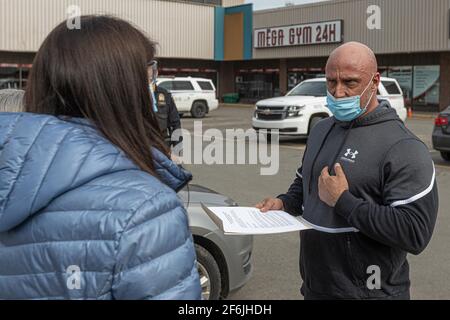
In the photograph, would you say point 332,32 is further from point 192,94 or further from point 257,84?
point 192,94

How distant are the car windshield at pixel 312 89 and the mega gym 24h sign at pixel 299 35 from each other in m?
16.1

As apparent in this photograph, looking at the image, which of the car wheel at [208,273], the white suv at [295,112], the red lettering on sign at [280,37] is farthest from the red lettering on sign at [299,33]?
the car wheel at [208,273]

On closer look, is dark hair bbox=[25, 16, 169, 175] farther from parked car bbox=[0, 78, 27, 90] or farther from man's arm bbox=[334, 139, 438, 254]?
parked car bbox=[0, 78, 27, 90]

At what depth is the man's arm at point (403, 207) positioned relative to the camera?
2201 mm

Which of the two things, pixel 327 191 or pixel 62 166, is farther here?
pixel 327 191

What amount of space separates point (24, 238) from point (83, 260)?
17cm

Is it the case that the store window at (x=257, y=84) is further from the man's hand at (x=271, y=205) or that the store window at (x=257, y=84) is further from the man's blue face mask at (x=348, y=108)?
the man's blue face mask at (x=348, y=108)

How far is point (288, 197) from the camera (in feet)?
9.57

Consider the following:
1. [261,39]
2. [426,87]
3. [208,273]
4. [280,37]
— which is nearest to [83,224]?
[208,273]

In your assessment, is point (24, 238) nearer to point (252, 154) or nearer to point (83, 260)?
point (83, 260)

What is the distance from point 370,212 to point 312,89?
49.0 feet

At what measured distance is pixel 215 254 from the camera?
166 inches

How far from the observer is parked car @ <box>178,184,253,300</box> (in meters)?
4.11

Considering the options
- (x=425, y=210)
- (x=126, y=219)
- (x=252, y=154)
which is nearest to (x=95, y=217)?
(x=126, y=219)
